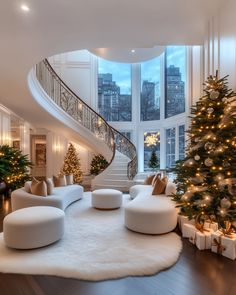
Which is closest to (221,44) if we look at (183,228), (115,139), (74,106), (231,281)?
(183,228)

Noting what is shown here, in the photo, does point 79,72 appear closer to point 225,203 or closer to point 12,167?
point 12,167

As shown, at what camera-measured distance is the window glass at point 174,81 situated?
8.97 metres

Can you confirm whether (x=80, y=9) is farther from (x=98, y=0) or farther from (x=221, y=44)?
(x=221, y=44)

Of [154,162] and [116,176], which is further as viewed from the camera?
[154,162]

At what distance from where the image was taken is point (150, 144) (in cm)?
1070

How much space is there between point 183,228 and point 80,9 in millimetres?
3928

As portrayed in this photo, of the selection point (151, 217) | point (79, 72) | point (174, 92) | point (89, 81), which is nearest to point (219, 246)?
point (151, 217)

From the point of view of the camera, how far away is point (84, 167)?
10773 millimetres

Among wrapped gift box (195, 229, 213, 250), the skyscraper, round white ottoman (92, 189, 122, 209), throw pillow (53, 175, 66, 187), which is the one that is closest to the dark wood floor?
wrapped gift box (195, 229, 213, 250)

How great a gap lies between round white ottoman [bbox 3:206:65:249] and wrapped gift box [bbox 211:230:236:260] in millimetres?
2369

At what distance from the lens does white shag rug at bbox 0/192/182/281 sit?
262 centimetres

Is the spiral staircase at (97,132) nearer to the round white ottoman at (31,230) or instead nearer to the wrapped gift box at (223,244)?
the round white ottoman at (31,230)

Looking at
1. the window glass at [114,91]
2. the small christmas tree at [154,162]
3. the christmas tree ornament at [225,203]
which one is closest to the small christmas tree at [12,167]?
the window glass at [114,91]

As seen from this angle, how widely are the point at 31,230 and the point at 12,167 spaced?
4895mm
